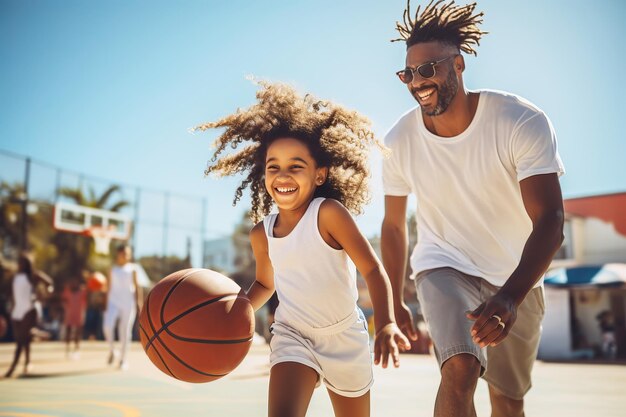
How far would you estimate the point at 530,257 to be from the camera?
2.55 metres

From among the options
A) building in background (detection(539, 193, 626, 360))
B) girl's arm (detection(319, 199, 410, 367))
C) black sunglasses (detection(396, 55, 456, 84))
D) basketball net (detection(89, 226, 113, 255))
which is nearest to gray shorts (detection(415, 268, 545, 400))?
girl's arm (detection(319, 199, 410, 367))

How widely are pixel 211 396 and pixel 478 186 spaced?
14.8ft

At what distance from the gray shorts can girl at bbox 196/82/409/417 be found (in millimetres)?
264

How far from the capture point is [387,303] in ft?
9.22

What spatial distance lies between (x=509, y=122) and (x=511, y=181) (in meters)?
0.30

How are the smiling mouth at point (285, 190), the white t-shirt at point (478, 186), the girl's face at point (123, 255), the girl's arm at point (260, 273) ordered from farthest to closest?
the girl's face at point (123, 255) < the girl's arm at point (260, 273) < the smiling mouth at point (285, 190) < the white t-shirt at point (478, 186)

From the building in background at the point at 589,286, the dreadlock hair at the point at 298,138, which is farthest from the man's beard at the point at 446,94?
the building in background at the point at 589,286

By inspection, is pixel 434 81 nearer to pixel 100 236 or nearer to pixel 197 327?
pixel 197 327

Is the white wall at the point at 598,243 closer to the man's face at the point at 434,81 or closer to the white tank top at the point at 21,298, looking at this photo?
the white tank top at the point at 21,298

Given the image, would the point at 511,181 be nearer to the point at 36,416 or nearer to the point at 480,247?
the point at 480,247

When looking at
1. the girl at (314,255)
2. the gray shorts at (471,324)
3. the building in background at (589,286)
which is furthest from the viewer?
the building in background at (589,286)

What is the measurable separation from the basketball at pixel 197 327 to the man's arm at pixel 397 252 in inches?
31.2

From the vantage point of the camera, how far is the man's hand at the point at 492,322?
7.32 feet

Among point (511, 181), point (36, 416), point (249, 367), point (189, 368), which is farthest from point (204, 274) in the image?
point (249, 367)
